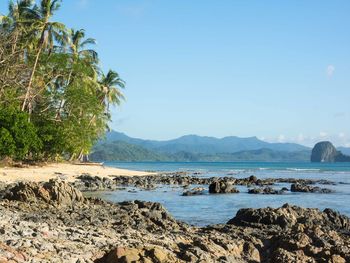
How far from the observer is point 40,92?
51.1 m

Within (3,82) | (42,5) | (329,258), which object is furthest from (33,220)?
(42,5)

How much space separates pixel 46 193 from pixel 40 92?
3364 centimetres

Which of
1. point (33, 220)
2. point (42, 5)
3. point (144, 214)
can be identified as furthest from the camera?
point (42, 5)

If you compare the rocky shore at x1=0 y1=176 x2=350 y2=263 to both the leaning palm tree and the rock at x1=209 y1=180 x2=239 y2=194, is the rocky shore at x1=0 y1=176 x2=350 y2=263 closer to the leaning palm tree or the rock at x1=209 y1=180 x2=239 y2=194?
the rock at x1=209 y1=180 x2=239 y2=194

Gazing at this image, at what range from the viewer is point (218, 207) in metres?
26.9

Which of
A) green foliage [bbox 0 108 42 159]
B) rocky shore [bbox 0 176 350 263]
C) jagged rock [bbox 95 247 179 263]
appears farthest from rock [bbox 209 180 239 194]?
jagged rock [bbox 95 247 179 263]

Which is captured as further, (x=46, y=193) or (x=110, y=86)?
(x=110, y=86)

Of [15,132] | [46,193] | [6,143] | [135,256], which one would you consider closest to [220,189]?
[6,143]

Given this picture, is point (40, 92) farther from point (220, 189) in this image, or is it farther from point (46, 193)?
point (46, 193)

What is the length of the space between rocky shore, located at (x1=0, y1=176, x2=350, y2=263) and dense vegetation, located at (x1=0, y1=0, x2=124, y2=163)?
23886 millimetres

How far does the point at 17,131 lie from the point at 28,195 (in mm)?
23928

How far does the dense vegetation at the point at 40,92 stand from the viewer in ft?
140

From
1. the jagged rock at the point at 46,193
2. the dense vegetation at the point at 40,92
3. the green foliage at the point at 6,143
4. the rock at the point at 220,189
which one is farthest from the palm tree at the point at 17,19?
the jagged rock at the point at 46,193

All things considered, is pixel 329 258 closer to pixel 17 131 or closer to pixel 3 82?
pixel 17 131
